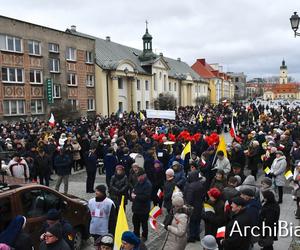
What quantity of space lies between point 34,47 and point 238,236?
104 feet

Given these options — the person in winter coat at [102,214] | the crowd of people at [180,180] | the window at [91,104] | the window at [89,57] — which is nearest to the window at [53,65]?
the window at [89,57]

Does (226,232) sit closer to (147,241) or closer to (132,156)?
(147,241)

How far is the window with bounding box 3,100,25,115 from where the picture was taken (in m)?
31.2

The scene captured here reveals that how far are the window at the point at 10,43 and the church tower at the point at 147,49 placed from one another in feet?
93.6

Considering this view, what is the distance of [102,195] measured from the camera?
24.7 feet

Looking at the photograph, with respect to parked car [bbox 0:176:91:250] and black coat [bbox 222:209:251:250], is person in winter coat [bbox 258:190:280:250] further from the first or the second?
Answer: parked car [bbox 0:176:91:250]

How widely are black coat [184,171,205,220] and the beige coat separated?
2.16m

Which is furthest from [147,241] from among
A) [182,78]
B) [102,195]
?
[182,78]

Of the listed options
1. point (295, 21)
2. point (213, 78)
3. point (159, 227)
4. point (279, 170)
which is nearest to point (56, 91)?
point (295, 21)

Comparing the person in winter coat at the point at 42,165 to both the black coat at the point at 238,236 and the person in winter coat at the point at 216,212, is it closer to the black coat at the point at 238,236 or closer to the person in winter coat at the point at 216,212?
the person in winter coat at the point at 216,212

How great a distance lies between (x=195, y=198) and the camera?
339 inches

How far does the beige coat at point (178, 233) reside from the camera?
20.7ft

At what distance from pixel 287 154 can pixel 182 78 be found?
5709 centimetres

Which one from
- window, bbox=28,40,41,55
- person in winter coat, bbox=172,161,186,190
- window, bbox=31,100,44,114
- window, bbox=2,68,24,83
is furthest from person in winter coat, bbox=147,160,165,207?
window, bbox=28,40,41,55
